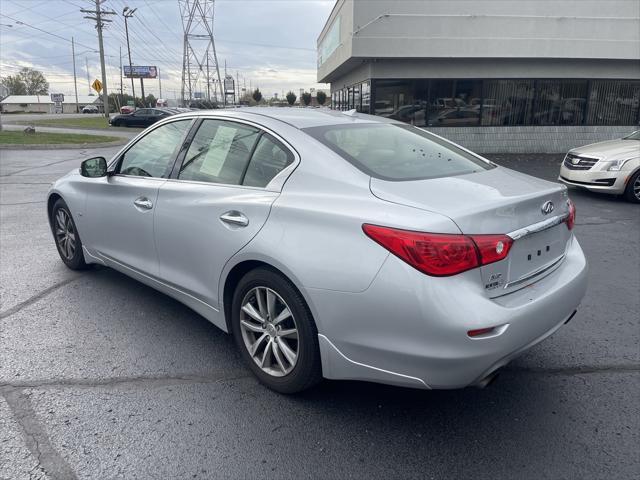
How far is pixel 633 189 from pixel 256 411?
856 cm

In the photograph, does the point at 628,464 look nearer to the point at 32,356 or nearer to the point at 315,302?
the point at 315,302

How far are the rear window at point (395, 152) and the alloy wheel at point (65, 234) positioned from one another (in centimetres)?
296

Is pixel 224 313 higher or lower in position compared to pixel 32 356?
higher

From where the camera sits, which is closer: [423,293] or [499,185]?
[423,293]

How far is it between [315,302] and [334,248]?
0.29m

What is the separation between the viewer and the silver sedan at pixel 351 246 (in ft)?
7.48

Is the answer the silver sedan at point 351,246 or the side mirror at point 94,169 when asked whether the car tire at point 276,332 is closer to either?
the silver sedan at point 351,246

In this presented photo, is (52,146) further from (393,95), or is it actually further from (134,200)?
(134,200)

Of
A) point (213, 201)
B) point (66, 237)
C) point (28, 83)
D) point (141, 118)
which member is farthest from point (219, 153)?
point (28, 83)

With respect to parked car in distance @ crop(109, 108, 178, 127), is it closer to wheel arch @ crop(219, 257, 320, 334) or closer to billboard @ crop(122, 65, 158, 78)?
wheel arch @ crop(219, 257, 320, 334)

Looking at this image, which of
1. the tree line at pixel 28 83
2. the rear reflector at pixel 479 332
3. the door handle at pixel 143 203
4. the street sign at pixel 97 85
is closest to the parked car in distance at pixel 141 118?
the street sign at pixel 97 85

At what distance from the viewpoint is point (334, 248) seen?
2.47 metres

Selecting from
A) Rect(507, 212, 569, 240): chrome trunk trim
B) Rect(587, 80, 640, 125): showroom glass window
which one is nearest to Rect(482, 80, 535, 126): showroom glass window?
Rect(587, 80, 640, 125): showroom glass window

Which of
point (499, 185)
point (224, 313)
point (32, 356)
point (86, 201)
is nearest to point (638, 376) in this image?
point (499, 185)
